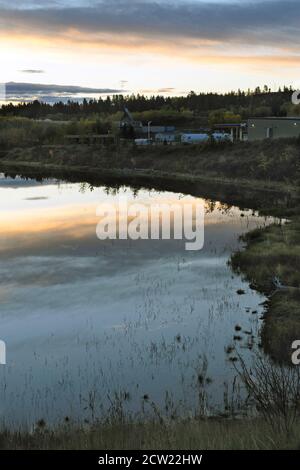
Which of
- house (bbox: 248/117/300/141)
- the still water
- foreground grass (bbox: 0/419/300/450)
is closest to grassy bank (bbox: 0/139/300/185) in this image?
house (bbox: 248/117/300/141)

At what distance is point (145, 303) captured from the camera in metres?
20.2

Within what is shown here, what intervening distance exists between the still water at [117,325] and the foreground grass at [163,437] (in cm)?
149

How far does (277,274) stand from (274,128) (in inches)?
2415

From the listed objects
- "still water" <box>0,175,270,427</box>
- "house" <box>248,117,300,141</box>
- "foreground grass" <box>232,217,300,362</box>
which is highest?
"house" <box>248,117,300,141</box>

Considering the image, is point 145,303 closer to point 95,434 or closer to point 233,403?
point 233,403

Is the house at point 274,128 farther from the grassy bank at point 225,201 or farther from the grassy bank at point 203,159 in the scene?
the grassy bank at point 225,201

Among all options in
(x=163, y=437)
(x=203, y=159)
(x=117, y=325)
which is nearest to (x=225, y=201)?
(x=203, y=159)

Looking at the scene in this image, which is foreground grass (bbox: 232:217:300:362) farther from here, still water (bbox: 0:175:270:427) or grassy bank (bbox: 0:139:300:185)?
grassy bank (bbox: 0:139:300:185)

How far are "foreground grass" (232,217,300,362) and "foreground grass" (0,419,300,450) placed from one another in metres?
5.40

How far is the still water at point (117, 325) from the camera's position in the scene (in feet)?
42.5

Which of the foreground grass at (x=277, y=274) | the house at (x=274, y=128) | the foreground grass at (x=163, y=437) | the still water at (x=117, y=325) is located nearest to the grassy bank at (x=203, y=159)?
the house at (x=274, y=128)

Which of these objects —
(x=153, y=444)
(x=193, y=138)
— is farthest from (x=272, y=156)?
(x=153, y=444)

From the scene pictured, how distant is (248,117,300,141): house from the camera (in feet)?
251

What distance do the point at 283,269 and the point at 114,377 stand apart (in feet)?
36.7
